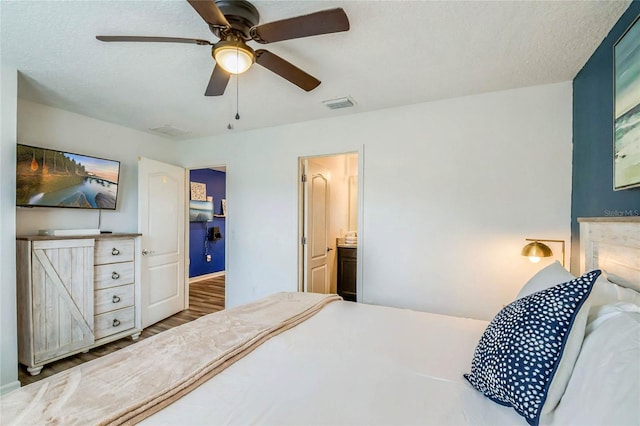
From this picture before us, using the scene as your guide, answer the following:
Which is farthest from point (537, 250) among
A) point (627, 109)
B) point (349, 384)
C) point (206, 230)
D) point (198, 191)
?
point (206, 230)

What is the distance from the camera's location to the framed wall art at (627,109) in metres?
1.35

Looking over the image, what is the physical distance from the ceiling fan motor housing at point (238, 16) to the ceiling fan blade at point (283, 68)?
0.43ft

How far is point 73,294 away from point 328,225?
2.95m

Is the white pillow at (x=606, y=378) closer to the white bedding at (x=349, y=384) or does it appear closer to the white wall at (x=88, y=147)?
the white bedding at (x=349, y=384)

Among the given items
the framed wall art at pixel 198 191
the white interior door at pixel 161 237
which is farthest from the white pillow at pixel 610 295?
the framed wall art at pixel 198 191

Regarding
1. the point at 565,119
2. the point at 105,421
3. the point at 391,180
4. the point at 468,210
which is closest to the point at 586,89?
the point at 565,119

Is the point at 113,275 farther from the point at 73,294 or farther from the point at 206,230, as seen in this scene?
the point at 206,230

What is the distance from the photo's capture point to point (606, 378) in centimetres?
74

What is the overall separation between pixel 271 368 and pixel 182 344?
485 mm

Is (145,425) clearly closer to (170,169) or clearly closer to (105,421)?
(105,421)

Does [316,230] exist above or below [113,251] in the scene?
above

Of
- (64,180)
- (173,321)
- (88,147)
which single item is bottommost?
(173,321)

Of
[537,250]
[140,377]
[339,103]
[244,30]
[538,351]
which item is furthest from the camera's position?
[339,103]

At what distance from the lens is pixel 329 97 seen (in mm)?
2760
